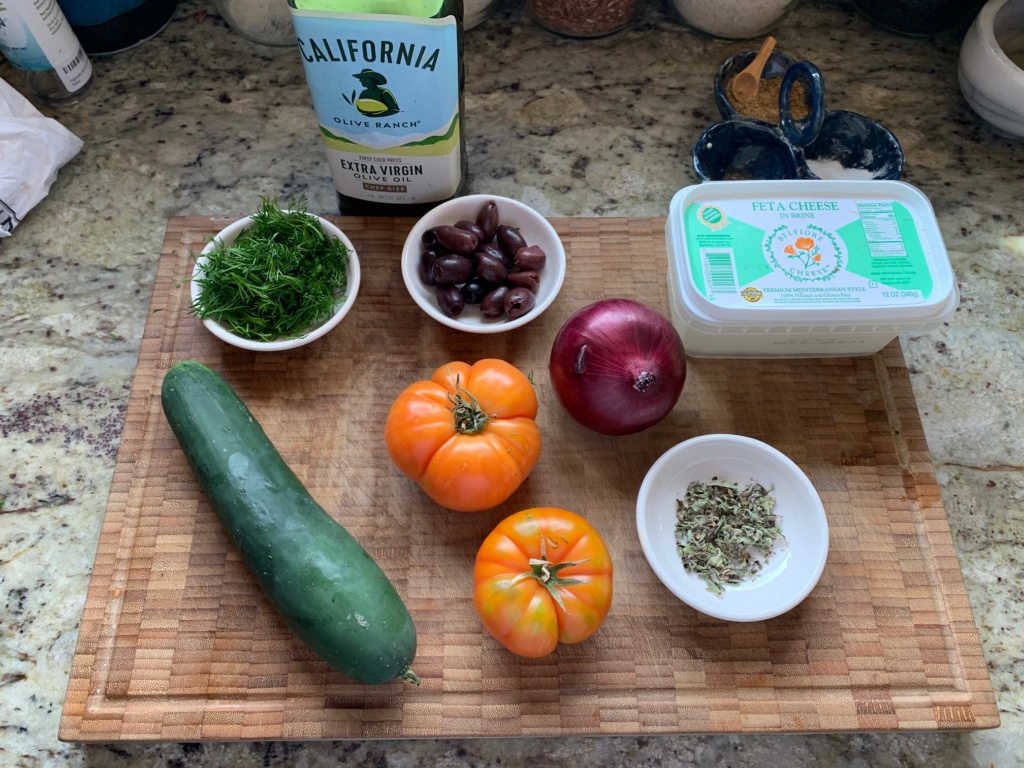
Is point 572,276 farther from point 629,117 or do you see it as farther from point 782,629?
point 782,629

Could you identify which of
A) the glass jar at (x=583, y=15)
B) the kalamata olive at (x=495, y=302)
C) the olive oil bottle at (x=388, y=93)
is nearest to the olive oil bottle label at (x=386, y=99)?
the olive oil bottle at (x=388, y=93)

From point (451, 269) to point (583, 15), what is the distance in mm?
681

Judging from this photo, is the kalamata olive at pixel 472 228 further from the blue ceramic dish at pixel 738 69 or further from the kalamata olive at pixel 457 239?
the blue ceramic dish at pixel 738 69

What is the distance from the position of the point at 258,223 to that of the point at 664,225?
0.66 m

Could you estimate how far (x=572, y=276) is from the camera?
1.25 meters

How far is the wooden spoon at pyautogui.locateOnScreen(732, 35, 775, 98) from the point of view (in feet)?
4.60

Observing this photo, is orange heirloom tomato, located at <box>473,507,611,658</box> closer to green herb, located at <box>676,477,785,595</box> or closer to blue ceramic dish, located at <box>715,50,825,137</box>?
green herb, located at <box>676,477,785,595</box>

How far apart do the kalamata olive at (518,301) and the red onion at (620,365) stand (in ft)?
0.32

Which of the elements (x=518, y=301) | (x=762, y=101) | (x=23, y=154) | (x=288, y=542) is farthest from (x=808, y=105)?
(x=23, y=154)

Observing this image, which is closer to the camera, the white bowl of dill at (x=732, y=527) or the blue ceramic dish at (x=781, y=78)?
the white bowl of dill at (x=732, y=527)

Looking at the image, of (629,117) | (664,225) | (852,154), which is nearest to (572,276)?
(664,225)

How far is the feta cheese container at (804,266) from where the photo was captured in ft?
3.53

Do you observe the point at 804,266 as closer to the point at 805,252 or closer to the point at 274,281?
the point at 805,252

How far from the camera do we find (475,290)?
1.18 meters
